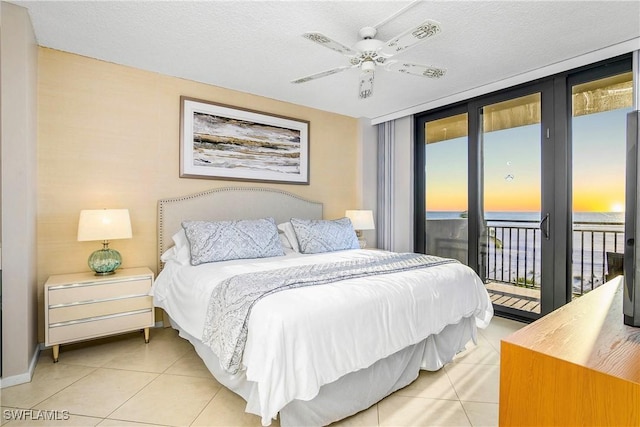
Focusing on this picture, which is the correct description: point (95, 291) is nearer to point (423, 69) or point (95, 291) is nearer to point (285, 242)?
point (285, 242)

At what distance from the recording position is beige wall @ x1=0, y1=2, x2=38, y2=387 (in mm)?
2176

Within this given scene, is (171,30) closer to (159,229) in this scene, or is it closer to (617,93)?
(159,229)

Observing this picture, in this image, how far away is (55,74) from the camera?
9.11ft

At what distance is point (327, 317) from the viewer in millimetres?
1660

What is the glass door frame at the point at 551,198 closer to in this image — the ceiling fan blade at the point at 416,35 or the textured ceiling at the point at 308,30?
the textured ceiling at the point at 308,30

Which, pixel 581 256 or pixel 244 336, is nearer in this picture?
pixel 244 336

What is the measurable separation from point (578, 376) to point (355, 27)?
2.45 meters

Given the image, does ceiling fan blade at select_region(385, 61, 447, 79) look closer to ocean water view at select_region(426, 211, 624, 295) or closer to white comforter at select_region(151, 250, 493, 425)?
white comforter at select_region(151, 250, 493, 425)

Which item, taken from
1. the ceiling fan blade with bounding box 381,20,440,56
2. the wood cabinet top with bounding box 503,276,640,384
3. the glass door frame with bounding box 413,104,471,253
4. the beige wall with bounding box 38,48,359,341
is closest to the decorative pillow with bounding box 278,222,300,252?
the beige wall with bounding box 38,48,359,341

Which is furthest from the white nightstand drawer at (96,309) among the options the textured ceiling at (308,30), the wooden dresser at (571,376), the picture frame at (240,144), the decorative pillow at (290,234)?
the wooden dresser at (571,376)

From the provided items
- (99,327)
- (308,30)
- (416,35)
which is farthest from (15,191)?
(416,35)

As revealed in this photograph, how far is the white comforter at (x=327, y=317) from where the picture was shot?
4.95ft

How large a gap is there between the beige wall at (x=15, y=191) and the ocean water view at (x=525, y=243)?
416cm

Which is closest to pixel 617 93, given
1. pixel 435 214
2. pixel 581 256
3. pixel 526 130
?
pixel 526 130
